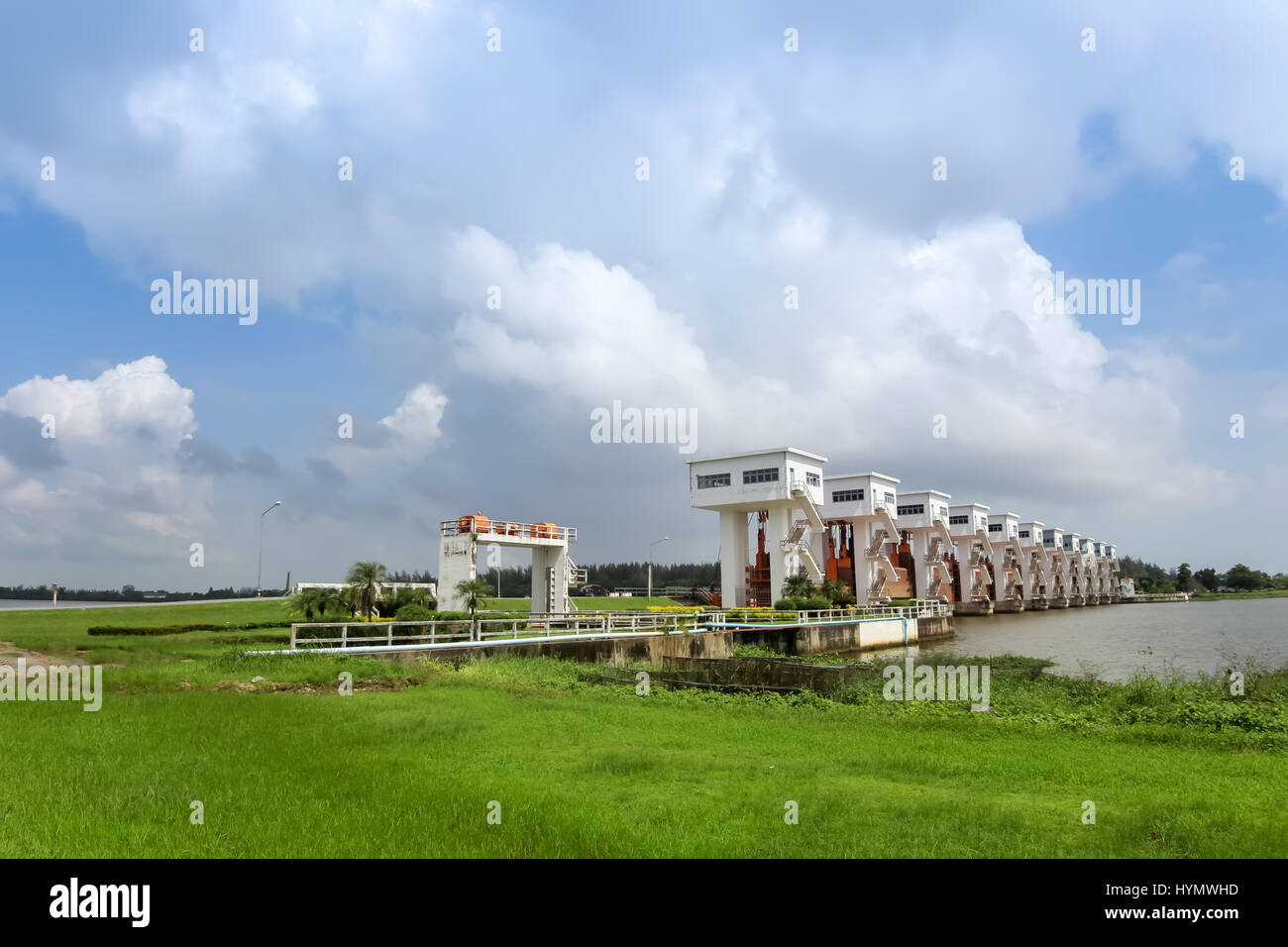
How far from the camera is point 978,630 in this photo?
73438mm

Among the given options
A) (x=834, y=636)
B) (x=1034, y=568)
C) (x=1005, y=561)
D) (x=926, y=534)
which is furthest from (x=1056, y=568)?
(x=834, y=636)

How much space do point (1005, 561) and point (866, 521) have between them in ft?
144

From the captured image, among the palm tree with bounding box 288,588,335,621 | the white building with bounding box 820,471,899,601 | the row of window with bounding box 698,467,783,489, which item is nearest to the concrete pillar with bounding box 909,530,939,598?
the white building with bounding box 820,471,899,601

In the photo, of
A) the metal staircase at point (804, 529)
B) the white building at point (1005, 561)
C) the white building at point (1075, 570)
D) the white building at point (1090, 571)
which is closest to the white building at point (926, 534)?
the white building at point (1005, 561)

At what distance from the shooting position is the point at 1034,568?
124062 mm

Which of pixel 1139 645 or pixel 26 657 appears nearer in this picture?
pixel 26 657

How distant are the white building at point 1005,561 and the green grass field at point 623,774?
330 ft

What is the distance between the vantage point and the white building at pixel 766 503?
65000 mm

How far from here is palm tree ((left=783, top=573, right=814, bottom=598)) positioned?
6400 cm

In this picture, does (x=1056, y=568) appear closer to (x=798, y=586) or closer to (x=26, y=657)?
(x=798, y=586)

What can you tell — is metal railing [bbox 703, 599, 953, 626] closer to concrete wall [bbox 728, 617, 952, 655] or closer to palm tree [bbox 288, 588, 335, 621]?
concrete wall [bbox 728, 617, 952, 655]

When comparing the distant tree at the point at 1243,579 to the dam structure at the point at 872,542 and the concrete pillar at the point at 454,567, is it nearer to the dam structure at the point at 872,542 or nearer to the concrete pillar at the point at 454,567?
the dam structure at the point at 872,542
